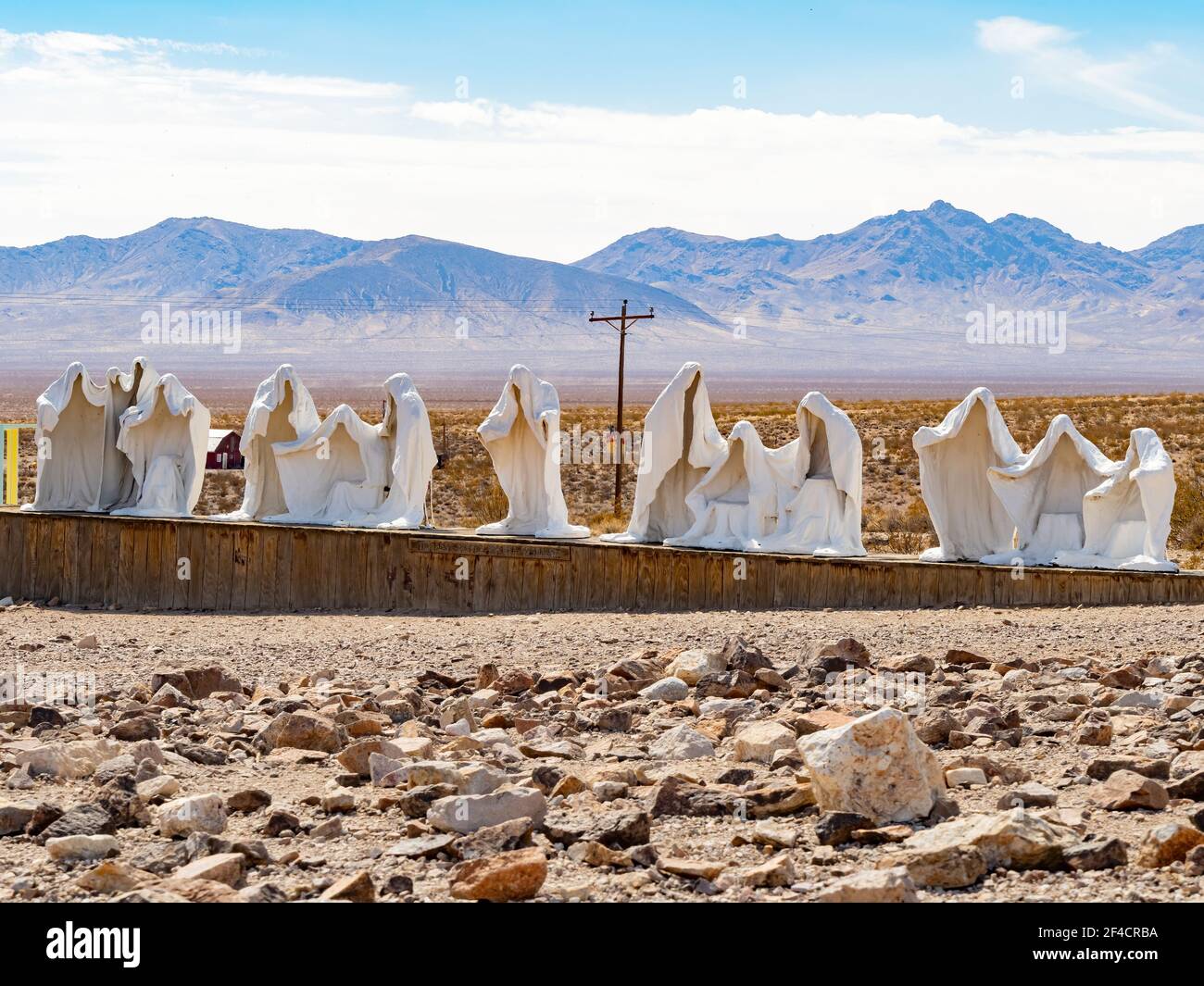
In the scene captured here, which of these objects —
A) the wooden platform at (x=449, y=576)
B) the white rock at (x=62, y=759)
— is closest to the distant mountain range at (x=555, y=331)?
the wooden platform at (x=449, y=576)

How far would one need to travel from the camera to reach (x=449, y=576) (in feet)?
53.0

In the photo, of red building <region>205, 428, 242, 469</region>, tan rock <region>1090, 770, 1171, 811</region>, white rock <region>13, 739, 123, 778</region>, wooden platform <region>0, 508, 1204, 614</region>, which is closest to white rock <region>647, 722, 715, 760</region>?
tan rock <region>1090, 770, 1171, 811</region>

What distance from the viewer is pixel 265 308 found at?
171500mm

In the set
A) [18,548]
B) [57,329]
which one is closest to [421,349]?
[57,329]

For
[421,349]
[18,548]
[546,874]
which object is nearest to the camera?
[546,874]

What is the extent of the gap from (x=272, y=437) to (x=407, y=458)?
2.07 meters

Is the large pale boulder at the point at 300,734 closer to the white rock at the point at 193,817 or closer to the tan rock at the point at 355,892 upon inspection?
the white rock at the point at 193,817

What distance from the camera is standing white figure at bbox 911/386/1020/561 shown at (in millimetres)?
15156

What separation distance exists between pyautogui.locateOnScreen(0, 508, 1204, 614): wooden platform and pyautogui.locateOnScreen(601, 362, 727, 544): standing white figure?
26.7 inches

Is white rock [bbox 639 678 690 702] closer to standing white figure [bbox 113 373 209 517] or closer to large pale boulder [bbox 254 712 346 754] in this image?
large pale boulder [bbox 254 712 346 754]

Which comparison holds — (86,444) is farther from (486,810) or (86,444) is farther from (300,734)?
(486,810)
